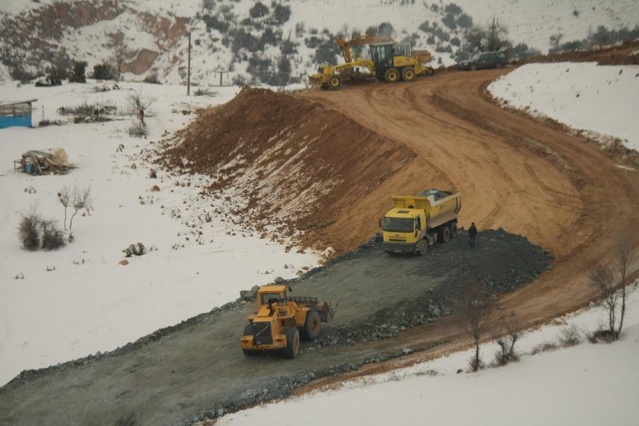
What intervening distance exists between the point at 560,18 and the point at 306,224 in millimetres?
59686

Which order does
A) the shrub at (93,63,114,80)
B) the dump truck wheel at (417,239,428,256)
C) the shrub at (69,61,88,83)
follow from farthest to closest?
the shrub at (93,63,114,80) < the shrub at (69,61,88,83) < the dump truck wheel at (417,239,428,256)

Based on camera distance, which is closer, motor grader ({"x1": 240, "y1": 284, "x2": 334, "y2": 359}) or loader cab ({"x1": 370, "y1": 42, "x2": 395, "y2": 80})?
motor grader ({"x1": 240, "y1": 284, "x2": 334, "y2": 359})

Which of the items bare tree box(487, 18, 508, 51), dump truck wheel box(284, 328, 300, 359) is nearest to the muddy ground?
dump truck wheel box(284, 328, 300, 359)

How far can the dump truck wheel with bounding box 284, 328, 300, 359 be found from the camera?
1647 cm

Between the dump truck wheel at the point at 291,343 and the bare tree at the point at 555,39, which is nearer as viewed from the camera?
the dump truck wheel at the point at 291,343

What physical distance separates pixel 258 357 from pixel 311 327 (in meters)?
1.65

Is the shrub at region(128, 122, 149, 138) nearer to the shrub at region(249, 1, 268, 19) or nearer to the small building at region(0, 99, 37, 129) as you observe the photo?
the small building at region(0, 99, 37, 129)

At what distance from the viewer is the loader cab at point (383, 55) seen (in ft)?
152

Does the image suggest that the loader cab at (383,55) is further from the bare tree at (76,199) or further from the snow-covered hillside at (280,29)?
the bare tree at (76,199)

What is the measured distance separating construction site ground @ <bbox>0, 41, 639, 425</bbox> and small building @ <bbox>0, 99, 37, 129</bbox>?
12831mm

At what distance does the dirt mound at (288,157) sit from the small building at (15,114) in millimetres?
12565

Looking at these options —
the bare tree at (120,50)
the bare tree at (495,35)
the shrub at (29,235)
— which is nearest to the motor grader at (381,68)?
the bare tree at (495,35)

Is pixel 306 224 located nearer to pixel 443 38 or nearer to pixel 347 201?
pixel 347 201

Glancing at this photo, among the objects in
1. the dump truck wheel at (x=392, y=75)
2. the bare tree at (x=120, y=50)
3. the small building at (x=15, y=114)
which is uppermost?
the bare tree at (x=120, y=50)
